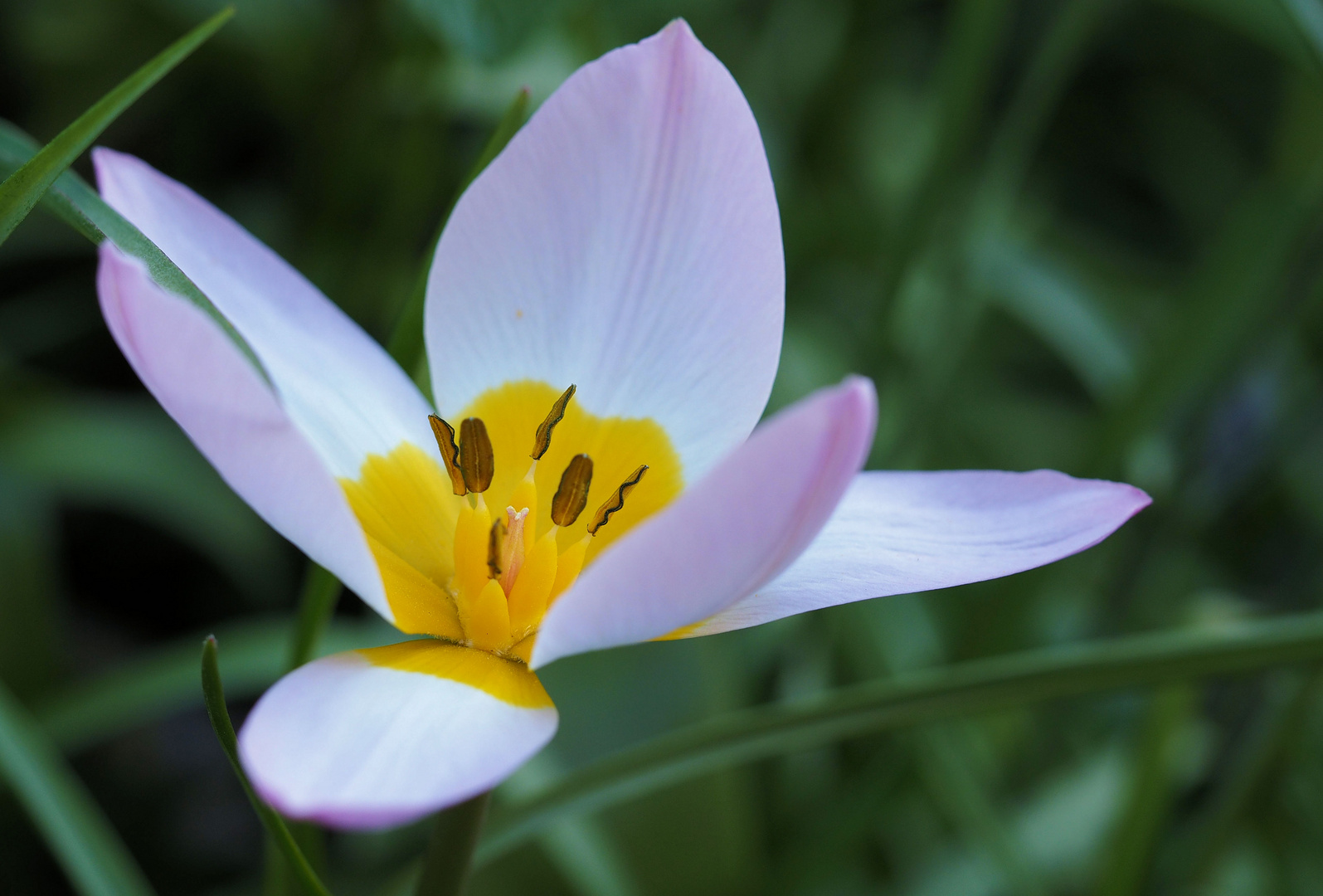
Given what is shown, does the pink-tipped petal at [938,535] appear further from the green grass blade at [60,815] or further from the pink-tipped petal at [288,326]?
the green grass blade at [60,815]

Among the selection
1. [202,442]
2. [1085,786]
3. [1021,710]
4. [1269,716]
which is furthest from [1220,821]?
[202,442]

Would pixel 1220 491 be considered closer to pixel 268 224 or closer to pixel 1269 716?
pixel 1269 716

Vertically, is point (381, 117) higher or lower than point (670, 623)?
higher

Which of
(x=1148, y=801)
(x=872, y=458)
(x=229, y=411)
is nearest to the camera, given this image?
(x=229, y=411)

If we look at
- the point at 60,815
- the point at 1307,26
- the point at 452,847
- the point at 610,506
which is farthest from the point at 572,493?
the point at 1307,26

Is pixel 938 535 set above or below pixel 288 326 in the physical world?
below

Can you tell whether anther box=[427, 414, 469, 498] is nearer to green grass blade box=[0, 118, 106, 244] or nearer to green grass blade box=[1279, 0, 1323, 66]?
green grass blade box=[0, 118, 106, 244]

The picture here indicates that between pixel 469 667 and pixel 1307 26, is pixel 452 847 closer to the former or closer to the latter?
pixel 469 667
